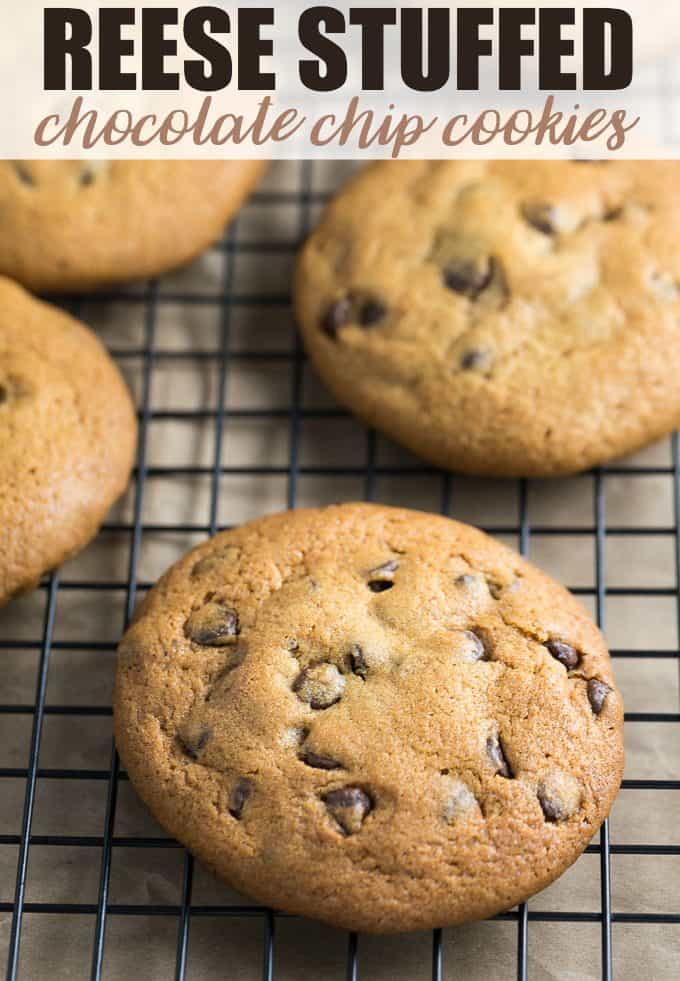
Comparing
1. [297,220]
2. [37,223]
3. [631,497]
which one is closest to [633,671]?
[631,497]

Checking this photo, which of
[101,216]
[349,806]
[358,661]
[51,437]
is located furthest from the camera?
[101,216]

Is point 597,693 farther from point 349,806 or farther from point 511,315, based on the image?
point 511,315

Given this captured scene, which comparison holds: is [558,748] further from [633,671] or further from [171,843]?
[171,843]

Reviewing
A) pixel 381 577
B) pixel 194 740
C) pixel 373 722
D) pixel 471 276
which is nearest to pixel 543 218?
pixel 471 276

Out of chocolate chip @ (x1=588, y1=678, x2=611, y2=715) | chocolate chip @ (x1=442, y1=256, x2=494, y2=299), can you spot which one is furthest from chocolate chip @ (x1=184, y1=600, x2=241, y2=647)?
chocolate chip @ (x1=442, y1=256, x2=494, y2=299)

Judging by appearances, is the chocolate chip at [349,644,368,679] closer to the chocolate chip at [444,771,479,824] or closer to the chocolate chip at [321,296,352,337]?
the chocolate chip at [444,771,479,824]
